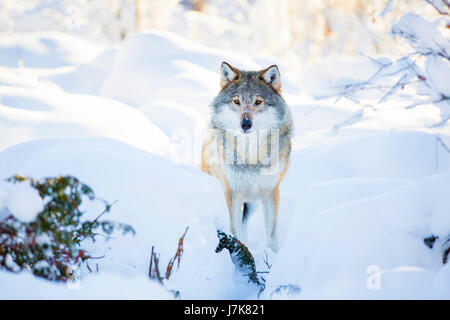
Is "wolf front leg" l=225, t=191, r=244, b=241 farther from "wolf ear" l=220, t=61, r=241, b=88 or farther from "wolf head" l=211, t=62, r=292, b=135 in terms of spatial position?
"wolf ear" l=220, t=61, r=241, b=88

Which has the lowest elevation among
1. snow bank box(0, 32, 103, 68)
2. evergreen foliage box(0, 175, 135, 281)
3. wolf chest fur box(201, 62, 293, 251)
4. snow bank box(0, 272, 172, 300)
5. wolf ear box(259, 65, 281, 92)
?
snow bank box(0, 272, 172, 300)

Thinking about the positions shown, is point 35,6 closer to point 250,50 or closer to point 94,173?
point 250,50

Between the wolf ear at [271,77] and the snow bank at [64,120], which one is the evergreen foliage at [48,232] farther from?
the wolf ear at [271,77]

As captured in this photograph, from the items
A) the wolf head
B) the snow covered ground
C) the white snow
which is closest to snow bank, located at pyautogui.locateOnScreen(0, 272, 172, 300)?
the snow covered ground

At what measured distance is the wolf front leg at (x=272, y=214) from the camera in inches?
142

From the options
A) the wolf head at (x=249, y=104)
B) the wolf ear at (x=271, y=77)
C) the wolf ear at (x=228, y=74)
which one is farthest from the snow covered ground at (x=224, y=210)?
the wolf ear at (x=228, y=74)

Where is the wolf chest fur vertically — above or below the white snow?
above

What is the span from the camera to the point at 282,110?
354 centimetres

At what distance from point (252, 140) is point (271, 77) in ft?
2.22

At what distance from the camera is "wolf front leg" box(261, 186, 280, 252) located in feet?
11.8

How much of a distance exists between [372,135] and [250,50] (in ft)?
32.3

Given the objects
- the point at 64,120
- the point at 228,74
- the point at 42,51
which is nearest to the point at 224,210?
the point at 228,74

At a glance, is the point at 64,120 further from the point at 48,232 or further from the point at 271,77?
the point at 48,232

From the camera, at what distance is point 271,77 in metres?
3.60
